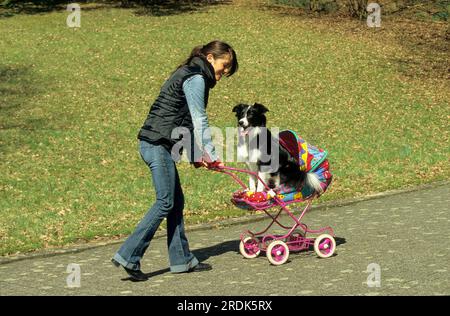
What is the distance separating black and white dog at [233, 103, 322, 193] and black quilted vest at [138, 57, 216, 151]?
132 centimetres

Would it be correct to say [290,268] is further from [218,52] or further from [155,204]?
[218,52]

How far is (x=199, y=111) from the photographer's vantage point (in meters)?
8.14

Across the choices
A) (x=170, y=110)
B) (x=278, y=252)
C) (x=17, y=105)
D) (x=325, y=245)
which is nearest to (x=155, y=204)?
(x=170, y=110)

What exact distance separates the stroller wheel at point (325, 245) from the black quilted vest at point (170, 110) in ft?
6.52

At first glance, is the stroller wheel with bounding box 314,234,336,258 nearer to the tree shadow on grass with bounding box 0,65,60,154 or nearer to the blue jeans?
the blue jeans

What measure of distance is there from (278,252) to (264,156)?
1102 mm

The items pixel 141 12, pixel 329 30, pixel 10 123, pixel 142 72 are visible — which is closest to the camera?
pixel 10 123

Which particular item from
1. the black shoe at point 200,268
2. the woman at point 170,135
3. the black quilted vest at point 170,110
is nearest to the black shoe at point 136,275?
the woman at point 170,135

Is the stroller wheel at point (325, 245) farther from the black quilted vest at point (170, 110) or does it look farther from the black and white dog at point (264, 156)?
the black quilted vest at point (170, 110)

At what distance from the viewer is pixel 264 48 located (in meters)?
27.8
